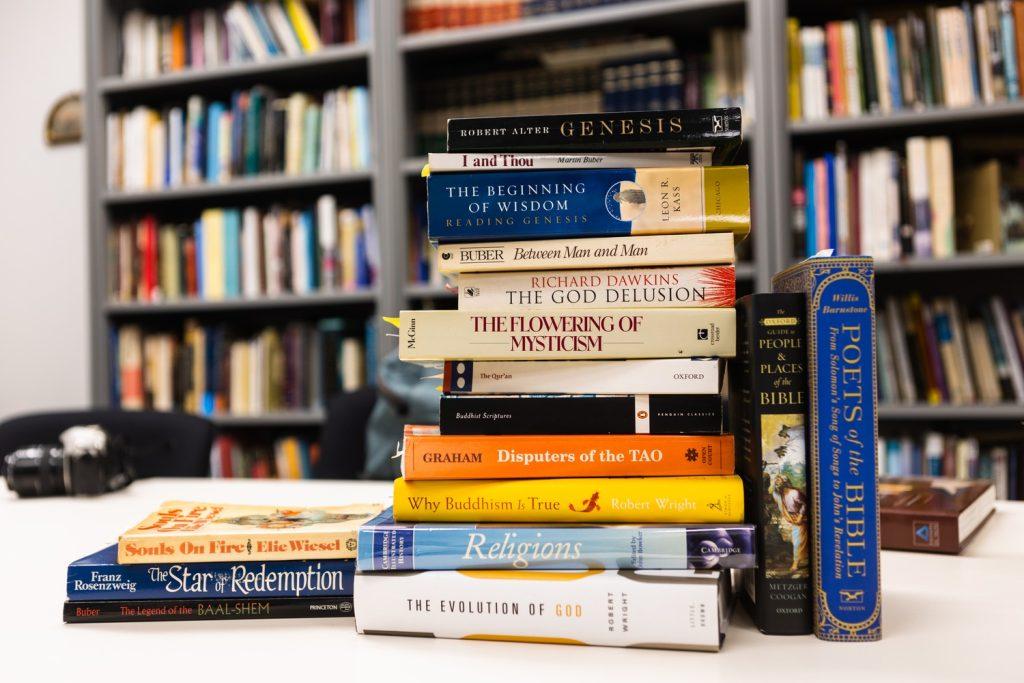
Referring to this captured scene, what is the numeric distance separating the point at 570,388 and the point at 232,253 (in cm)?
226

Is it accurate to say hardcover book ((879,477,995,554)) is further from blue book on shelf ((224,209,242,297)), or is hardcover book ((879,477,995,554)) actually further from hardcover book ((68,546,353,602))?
blue book on shelf ((224,209,242,297))

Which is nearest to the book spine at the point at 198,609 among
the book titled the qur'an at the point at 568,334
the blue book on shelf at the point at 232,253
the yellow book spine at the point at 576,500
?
the yellow book spine at the point at 576,500

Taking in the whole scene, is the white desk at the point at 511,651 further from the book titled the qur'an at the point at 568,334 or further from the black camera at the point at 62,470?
the black camera at the point at 62,470

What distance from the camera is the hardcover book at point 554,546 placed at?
0.60 meters

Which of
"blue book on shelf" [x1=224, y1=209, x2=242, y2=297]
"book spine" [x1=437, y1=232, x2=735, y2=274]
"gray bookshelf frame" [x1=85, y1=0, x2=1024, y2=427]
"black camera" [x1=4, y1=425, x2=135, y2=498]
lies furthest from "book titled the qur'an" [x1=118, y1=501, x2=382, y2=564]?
"blue book on shelf" [x1=224, y1=209, x2=242, y2=297]

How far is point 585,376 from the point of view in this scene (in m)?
0.66

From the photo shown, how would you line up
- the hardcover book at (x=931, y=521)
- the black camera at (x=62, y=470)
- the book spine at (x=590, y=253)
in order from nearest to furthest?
the book spine at (x=590, y=253), the hardcover book at (x=931, y=521), the black camera at (x=62, y=470)

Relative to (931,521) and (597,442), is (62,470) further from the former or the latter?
(931,521)

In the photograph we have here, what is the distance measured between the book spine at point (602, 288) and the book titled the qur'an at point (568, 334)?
1 centimetres

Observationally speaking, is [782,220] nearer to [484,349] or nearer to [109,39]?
[484,349]

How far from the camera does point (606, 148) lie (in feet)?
2.20

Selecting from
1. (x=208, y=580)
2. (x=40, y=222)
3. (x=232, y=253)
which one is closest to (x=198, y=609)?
(x=208, y=580)

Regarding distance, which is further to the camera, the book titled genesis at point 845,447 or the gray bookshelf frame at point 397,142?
the gray bookshelf frame at point 397,142

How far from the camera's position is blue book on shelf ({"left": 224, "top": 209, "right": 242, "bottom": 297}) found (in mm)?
2686
